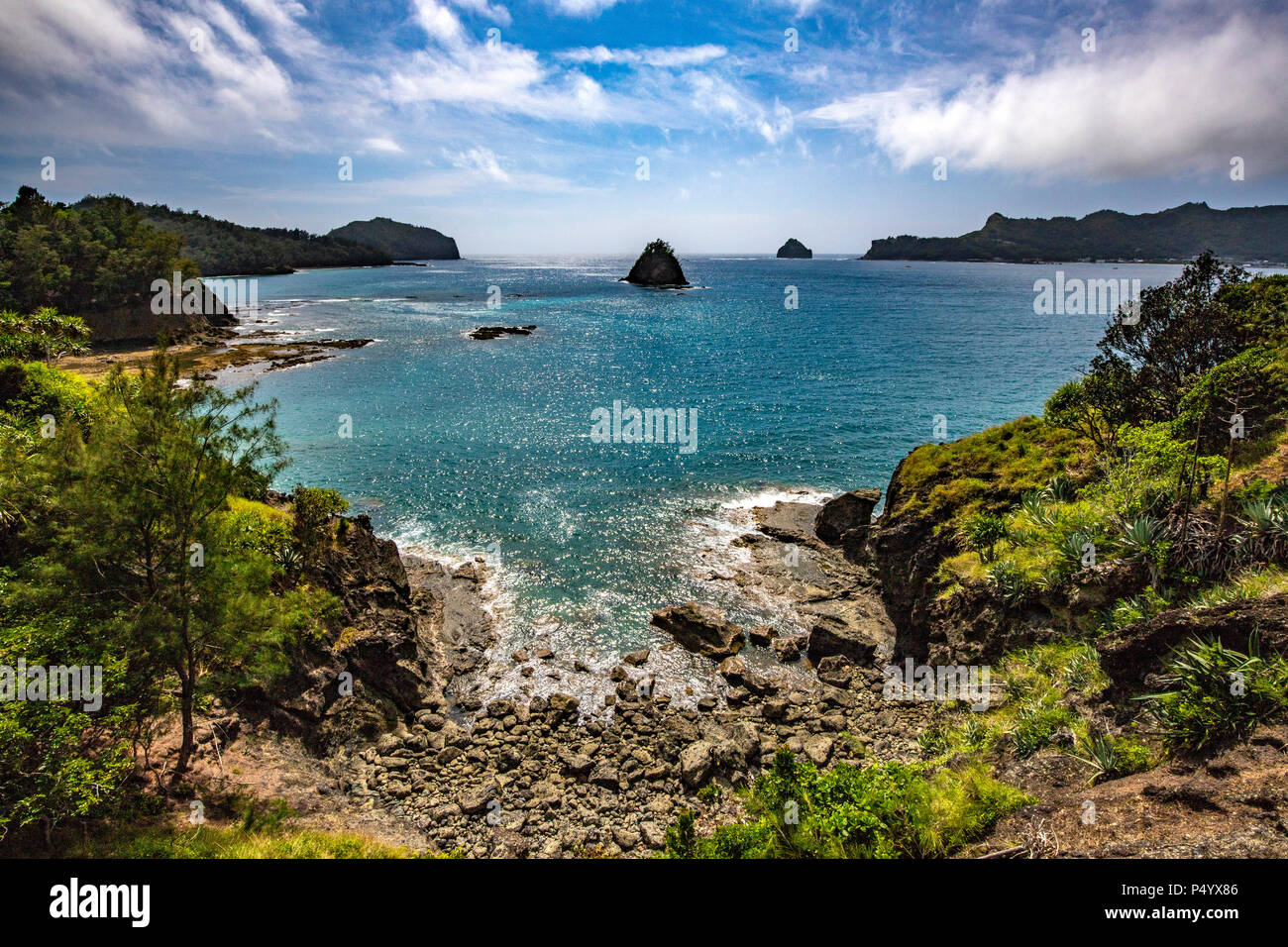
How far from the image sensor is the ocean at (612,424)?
33.0 metres

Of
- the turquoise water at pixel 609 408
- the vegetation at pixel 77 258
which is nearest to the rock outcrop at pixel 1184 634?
the turquoise water at pixel 609 408

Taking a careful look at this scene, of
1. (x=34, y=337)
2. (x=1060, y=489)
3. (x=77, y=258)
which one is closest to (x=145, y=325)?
(x=77, y=258)

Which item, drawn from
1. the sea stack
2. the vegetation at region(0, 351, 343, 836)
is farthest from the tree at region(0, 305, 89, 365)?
the sea stack

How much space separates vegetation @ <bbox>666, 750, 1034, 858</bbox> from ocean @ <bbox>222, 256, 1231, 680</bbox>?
A: 45.5 feet

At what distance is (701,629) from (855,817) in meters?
14.6

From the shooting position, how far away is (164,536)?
12953mm

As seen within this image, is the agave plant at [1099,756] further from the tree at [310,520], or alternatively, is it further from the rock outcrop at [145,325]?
the rock outcrop at [145,325]

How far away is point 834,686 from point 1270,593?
13513mm

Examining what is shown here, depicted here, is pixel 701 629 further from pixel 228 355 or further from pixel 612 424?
pixel 228 355

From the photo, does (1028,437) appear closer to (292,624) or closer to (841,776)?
(841,776)

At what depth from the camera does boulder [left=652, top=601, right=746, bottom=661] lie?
2595cm

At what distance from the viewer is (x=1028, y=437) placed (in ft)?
92.5
